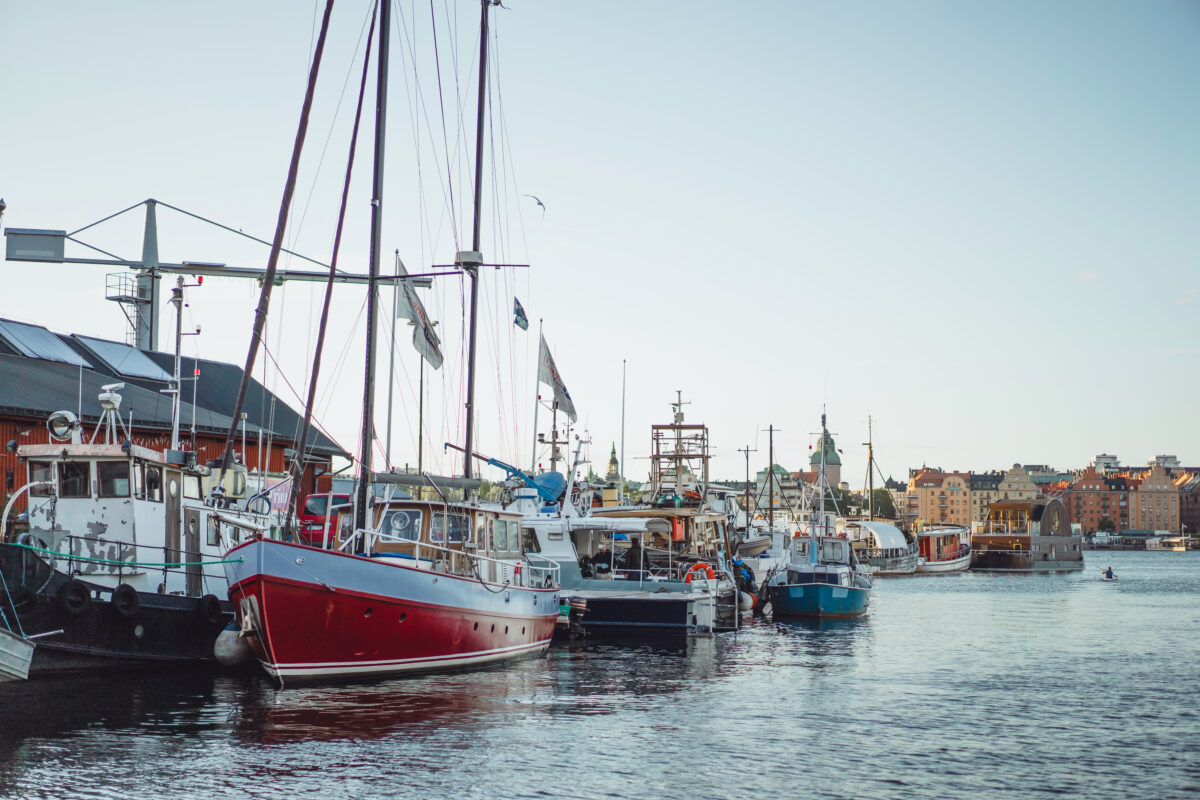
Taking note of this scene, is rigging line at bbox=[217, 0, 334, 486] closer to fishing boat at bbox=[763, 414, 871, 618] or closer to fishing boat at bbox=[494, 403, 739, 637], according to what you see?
fishing boat at bbox=[494, 403, 739, 637]

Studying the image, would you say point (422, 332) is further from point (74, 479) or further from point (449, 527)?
point (74, 479)

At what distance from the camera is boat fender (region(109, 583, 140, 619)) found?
22406mm

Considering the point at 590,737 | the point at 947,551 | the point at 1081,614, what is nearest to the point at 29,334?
the point at 590,737

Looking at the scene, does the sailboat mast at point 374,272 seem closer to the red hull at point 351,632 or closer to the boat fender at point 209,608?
the red hull at point 351,632

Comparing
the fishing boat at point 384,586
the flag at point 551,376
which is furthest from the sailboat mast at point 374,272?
the flag at point 551,376

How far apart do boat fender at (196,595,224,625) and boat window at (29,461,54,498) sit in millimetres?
4144

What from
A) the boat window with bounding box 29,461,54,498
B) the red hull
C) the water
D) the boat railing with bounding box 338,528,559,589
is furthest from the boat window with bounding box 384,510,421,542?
the boat window with bounding box 29,461,54,498

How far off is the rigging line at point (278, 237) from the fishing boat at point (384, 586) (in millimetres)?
87

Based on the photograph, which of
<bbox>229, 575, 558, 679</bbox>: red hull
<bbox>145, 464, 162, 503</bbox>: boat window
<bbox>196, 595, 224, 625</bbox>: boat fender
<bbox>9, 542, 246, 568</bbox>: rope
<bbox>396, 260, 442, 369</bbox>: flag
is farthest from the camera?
<bbox>396, 260, 442, 369</bbox>: flag

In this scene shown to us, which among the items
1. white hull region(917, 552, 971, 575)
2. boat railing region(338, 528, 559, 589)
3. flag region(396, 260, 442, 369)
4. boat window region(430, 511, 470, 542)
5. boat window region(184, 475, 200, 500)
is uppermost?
flag region(396, 260, 442, 369)

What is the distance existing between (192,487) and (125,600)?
3.74m

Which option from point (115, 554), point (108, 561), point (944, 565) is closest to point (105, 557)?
point (115, 554)

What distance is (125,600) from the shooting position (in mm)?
22500

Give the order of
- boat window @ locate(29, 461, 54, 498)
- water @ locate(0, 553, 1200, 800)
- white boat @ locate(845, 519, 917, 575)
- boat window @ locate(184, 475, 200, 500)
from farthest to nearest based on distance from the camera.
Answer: white boat @ locate(845, 519, 917, 575) < boat window @ locate(184, 475, 200, 500) < boat window @ locate(29, 461, 54, 498) < water @ locate(0, 553, 1200, 800)
